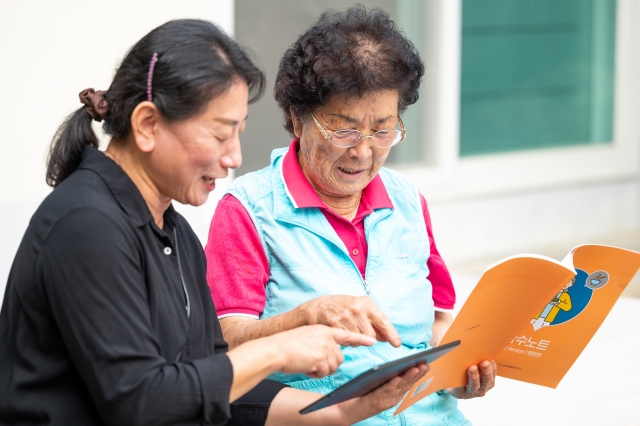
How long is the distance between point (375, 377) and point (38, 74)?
2909 mm

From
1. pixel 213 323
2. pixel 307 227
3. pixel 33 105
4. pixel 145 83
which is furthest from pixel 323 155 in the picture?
pixel 33 105

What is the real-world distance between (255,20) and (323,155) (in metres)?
2.96

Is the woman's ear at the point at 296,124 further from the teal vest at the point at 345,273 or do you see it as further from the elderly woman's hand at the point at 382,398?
the elderly woman's hand at the point at 382,398

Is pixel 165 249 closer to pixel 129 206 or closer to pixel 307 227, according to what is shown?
pixel 129 206

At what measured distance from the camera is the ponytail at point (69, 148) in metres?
1.70

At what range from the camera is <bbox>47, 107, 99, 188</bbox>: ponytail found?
170cm

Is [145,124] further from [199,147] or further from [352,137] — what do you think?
[352,137]

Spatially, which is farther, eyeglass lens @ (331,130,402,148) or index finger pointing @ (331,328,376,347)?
eyeglass lens @ (331,130,402,148)

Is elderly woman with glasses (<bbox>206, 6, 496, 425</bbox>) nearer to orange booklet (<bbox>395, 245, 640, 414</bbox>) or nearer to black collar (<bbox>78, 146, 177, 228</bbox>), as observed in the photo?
orange booklet (<bbox>395, 245, 640, 414</bbox>)

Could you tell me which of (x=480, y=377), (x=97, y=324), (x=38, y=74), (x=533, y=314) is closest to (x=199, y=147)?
(x=97, y=324)

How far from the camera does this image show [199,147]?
1614 millimetres

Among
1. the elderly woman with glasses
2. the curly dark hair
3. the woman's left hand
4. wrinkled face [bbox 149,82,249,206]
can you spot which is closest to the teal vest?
the elderly woman with glasses

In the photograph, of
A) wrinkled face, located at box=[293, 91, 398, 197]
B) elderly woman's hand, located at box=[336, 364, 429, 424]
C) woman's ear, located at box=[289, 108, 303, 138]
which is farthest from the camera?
woman's ear, located at box=[289, 108, 303, 138]

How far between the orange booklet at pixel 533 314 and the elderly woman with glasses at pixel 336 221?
0.10 m
